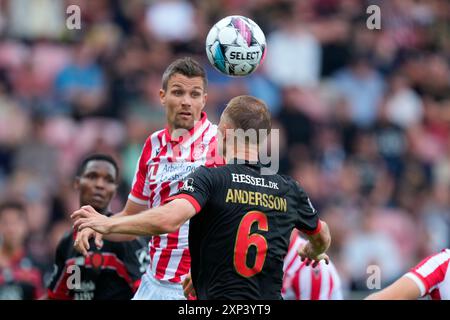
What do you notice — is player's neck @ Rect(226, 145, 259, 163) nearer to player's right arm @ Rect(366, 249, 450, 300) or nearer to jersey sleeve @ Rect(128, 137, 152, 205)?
player's right arm @ Rect(366, 249, 450, 300)

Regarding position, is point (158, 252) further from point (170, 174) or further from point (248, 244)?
point (248, 244)

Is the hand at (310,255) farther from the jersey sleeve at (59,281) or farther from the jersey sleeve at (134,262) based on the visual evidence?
the jersey sleeve at (59,281)

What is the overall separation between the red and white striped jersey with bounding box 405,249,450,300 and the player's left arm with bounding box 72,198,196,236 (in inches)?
56.0

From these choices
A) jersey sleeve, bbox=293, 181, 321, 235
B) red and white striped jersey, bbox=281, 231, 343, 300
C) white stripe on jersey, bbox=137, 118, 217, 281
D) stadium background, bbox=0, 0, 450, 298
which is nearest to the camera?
jersey sleeve, bbox=293, 181, 321, 235

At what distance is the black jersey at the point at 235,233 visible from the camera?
24.6 ft

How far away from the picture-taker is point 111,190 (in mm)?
10469

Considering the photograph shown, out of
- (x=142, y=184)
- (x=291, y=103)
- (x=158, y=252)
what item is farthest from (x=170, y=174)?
(x=291, y=103)

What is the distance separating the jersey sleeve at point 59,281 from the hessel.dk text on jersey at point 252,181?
10.4 feet

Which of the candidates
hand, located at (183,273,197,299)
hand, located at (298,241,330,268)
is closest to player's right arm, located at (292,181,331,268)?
hand, located at (298,241,330,268)

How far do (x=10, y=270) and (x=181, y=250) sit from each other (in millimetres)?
3254

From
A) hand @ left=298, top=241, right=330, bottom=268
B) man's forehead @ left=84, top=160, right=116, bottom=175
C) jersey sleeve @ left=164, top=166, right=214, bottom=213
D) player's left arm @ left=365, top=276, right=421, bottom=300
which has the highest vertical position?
man's forehead @ left=84, top=160, right=116, bottom=175

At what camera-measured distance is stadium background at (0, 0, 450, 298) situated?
53.1 feet
